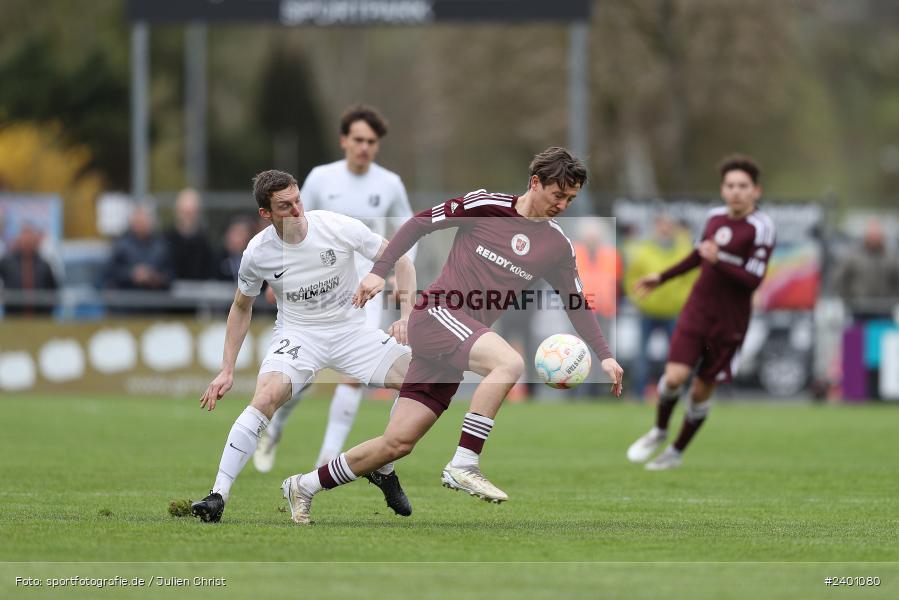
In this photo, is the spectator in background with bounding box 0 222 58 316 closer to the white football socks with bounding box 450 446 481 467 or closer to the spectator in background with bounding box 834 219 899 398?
the spectator in background with bounding box 834 219 899 398

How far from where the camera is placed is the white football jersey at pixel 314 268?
28.7 ft

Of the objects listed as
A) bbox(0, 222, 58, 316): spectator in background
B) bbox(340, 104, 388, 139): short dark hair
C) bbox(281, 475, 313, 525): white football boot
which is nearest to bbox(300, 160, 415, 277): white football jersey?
bbox(340, 104, 388, 139): short dark hair

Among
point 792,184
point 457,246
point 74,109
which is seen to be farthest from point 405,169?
point 457,246

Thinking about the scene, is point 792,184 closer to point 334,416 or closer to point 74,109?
point 74,109

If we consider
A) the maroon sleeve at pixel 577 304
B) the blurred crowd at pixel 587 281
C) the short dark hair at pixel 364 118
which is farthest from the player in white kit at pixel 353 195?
the blurred crowd at pixel 587 281

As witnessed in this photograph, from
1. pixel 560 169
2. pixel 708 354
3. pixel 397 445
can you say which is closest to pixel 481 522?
pixel 397 445

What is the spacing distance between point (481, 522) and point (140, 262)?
41.0 ft

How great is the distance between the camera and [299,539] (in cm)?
780

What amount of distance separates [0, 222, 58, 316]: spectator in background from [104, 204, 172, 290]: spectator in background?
857 millimetres

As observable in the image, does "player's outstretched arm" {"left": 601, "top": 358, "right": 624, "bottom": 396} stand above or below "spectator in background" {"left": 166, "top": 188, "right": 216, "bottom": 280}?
below

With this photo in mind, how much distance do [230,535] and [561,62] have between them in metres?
39.8

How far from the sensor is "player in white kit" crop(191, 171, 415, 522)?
8.52 meters

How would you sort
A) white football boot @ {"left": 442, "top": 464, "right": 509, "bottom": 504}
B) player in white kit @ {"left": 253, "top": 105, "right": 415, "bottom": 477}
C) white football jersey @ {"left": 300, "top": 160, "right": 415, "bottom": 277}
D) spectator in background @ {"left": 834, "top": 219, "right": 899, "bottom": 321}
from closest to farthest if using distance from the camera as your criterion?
white football boot @ {"left": 442, "top": 464, "right": 509, "bottom": 504}, player in white kit @ {"left": 253, "top": 105, "right": 415, "bottom": 477}, white football jersey @ {"left": 300, "top": 160, "right": 415, "bottom": 277}, spectator in background @ {"left": 834, "top": 219, "right": 899, "bottom": 321}

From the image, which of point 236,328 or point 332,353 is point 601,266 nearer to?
point 332,353
